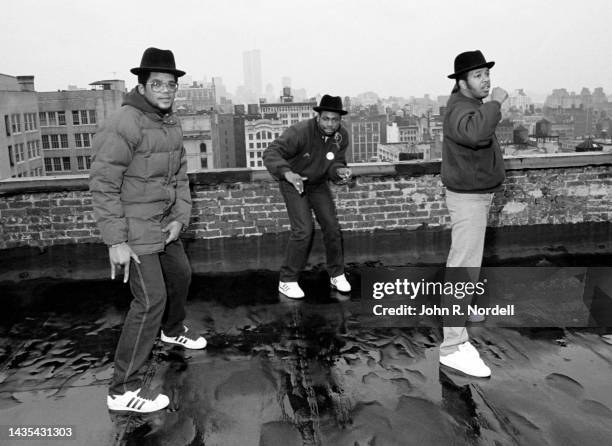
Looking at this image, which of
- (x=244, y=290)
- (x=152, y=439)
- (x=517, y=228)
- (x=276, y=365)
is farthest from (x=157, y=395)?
(x=517, y=228)

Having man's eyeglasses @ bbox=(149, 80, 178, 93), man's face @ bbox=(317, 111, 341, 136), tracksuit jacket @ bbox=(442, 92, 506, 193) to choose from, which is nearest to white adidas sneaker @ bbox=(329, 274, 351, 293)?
man's face @ bbox=(317, 111, 341, 136)

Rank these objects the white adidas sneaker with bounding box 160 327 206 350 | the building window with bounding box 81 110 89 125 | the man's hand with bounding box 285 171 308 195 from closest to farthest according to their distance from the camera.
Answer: the white adidas sneaker with bounding box 160 327 206 350 < the man's hand with bounding box 285 171 308 195 < the building window with bounding box 81 110 89 125

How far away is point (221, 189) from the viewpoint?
19.9 feet

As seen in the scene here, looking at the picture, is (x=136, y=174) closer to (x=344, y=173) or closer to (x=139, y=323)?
(x=139, y=323)

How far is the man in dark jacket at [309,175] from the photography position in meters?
4.88

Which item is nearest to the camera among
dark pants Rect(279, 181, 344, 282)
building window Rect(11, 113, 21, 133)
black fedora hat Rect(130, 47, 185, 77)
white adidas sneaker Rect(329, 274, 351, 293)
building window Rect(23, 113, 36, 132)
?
black fedora hat Rect(130, 47, 185, 77)

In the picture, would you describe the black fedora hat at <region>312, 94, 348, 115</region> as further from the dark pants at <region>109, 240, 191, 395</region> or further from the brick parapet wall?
the dark pants at <region>109, 240, 191, 395</region>

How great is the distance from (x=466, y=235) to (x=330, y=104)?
1.85 meters

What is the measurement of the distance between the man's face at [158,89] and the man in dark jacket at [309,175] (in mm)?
1680

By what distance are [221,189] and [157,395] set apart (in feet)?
10.4

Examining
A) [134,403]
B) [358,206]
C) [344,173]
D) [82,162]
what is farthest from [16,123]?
[134,403]

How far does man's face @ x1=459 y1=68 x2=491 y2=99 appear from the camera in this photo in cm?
351

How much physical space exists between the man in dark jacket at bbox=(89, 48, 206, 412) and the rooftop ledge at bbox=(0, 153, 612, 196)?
2.59 m

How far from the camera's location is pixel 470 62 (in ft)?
11.5
